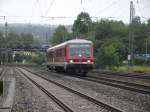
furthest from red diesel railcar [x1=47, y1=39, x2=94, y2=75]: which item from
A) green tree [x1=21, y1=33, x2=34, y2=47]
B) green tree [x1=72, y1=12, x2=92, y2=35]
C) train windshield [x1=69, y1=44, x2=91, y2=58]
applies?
green tree [x1=21, y1=33, x2=34, y2=47]

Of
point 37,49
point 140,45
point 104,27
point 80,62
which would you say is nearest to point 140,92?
point 80,62

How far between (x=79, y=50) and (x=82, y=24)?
9478cm

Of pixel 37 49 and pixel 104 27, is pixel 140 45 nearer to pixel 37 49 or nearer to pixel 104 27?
pixel 104 27

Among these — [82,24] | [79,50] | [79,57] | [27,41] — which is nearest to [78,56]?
[79,57]

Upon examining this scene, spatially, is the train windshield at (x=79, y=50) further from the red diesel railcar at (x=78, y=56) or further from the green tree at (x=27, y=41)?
the green tree at (x=27, y=41)

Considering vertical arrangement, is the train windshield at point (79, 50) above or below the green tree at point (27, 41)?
below

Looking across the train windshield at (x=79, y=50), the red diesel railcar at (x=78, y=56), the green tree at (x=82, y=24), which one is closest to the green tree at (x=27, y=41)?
the green tree at (x=82, y=24)

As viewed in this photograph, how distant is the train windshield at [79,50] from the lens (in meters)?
32.0

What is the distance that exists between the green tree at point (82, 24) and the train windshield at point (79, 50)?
88.6 meters

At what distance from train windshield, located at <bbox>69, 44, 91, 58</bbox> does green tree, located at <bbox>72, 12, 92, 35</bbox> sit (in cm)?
8856

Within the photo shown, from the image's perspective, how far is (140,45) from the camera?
111938 mm

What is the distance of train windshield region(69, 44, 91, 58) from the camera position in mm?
31955

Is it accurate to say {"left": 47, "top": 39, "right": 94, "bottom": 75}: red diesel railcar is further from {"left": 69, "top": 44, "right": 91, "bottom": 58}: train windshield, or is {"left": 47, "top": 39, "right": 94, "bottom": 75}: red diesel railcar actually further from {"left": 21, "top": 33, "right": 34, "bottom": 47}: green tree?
{"left": 21, "top": 33, "right": 34, "bottom": 47}: green tree

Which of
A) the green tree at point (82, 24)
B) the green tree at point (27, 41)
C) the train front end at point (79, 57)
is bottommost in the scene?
the train front end at point (79, 57)
